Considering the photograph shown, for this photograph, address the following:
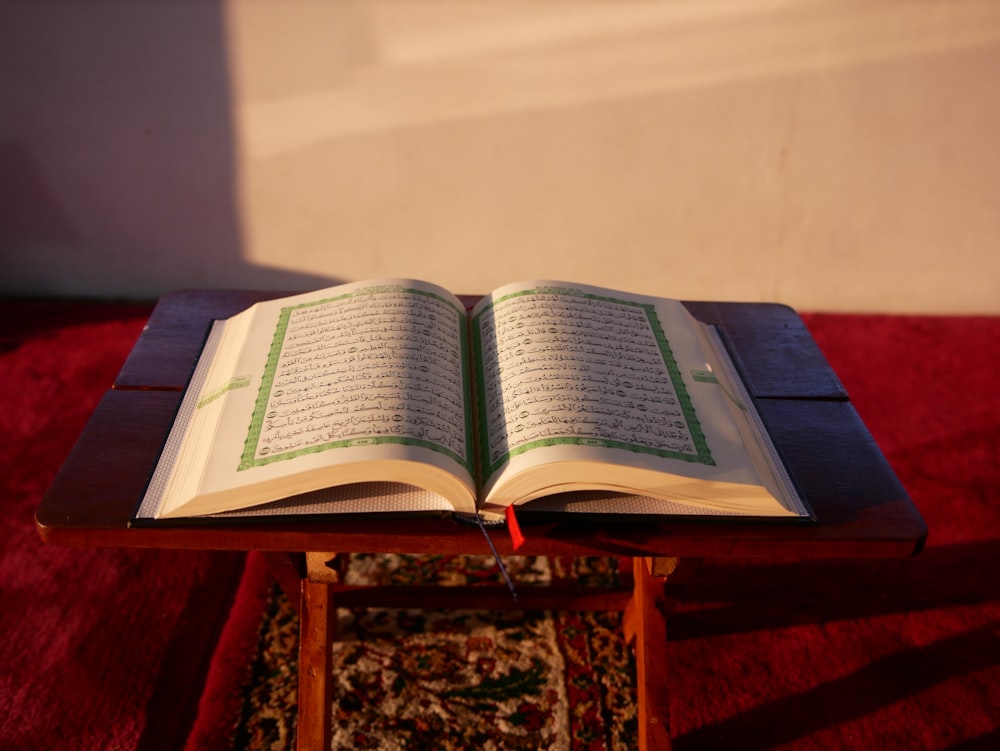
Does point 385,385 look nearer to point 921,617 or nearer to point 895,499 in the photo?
point 895,499

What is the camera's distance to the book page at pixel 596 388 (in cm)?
93

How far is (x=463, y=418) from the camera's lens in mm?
1000

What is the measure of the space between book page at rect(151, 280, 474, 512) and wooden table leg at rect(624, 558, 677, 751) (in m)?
0.41

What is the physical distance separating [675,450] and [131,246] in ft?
7.11

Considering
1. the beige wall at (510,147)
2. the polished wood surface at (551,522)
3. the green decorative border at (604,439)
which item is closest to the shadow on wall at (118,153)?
the beige wall at (510,147)

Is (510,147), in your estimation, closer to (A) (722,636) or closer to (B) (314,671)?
(A) (722,636)

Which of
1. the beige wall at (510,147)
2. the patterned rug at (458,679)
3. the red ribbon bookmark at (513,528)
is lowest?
the red ribbon bookmark at (513,528)

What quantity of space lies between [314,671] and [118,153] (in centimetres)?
186

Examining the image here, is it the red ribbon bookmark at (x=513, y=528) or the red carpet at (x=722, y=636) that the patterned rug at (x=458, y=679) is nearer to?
the red carpet at (x=722, y=636)

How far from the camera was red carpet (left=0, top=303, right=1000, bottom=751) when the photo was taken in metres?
1.43

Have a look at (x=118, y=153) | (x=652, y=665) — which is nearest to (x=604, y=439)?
(x=652, y=665)

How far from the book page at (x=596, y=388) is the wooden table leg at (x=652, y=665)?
271 millimetres

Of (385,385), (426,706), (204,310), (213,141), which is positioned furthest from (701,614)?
(213,141)

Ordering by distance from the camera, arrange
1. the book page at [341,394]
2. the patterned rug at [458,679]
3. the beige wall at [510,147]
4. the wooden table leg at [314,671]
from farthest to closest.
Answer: the beige wall at [510,147] → the patterned rug at [458,679] → the wooden table leg at [314,671] → the book page at [341,394]
